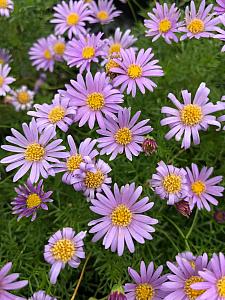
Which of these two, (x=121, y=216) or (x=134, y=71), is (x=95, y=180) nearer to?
(x=121, y=216)

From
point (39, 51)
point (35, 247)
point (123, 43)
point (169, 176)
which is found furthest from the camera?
point (39, 51)

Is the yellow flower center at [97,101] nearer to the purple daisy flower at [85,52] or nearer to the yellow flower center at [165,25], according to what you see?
the purple daisy flower at [85,52]

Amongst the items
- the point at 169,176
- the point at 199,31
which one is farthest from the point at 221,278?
the point at 199,31

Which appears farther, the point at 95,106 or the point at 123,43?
the point at 123,43

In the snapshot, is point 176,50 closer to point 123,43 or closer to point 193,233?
point 123,43

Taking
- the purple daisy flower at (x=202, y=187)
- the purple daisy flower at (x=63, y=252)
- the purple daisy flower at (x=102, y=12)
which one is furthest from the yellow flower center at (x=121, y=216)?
the purple daisy flower at (x=102, y=12)

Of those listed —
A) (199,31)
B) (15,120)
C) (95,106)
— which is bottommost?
(95,106)

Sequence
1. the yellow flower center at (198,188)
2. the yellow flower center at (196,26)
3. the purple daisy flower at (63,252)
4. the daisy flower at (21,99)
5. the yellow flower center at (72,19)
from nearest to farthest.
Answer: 1. the purple daisy flower at (63,252)
2. the yellow flower center at (198,188)
3. the yellow flower center at (196,26)
4. the yellow flower center at (72,19)
5. the daisy flower at (21,99)
